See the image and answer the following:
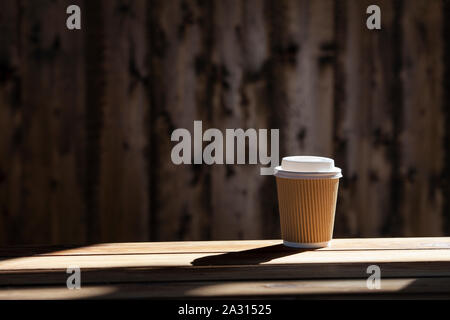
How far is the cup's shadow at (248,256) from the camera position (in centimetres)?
131

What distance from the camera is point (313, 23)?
265 cm


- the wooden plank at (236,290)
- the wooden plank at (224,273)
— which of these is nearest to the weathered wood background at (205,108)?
the wooden plank at (224,273)

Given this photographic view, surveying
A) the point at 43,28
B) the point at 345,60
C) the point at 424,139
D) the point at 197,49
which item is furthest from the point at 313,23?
the point at 43,28

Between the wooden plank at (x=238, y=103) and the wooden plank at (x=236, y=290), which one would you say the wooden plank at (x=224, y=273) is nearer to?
the wooden plank at (x=236, y=290)

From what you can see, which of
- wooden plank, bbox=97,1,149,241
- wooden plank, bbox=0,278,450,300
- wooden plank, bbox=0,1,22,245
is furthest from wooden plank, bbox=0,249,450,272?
wooden plank, bbox=0,1,22,245

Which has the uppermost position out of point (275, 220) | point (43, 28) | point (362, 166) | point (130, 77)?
point (43, 28)

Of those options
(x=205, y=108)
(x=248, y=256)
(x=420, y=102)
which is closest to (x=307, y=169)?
(x=248, y=256)

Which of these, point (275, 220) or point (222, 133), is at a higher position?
point (222, 133)

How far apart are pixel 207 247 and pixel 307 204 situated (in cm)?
28

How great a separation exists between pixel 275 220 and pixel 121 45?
3.23ft

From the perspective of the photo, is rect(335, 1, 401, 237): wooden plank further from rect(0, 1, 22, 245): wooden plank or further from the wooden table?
rect(0, 1, 22, 245): wooden plank
